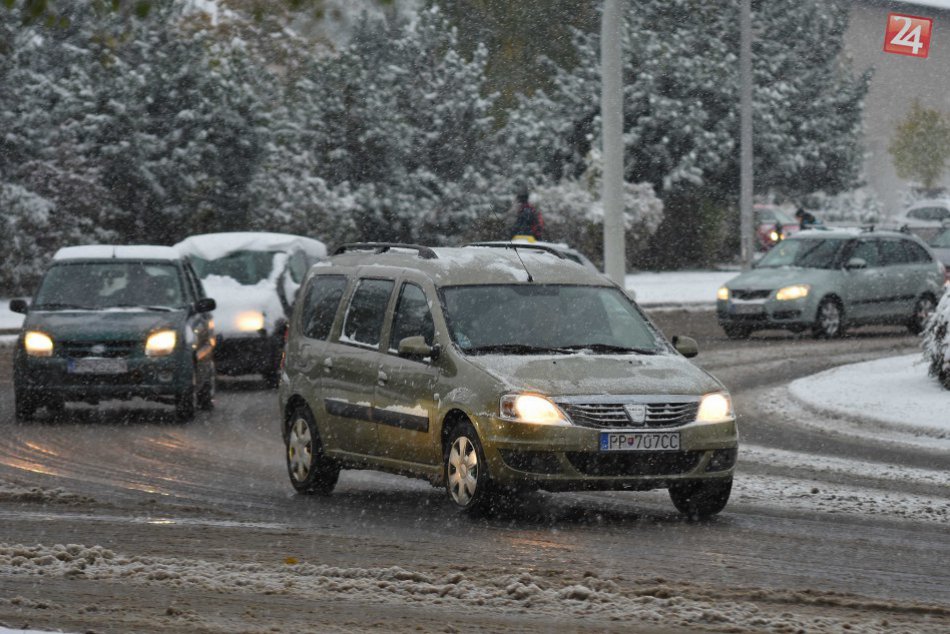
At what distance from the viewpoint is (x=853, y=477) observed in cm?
1316

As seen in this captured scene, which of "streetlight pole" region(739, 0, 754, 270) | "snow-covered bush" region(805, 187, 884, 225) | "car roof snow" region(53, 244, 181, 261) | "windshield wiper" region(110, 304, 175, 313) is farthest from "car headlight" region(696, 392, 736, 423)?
"snow-covered bush" region(805, 187, 884, 225)

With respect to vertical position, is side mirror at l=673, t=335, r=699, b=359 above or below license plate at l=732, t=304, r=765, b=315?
above

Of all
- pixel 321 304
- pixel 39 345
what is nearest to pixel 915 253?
pixel 39 345

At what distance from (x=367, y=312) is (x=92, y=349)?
238 inches

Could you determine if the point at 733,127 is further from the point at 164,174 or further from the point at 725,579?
the point at 725,579

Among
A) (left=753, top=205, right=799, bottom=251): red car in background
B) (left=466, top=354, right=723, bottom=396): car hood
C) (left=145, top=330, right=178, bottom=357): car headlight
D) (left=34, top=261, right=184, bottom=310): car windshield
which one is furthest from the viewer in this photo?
(left=753, top=205, right=799, bottom=251): red car in background

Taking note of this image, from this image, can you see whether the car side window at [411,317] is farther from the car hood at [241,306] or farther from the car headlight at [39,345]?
the car hood at [241,306]

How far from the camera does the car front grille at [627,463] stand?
1033 centimetres

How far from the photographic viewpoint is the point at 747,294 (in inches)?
1113

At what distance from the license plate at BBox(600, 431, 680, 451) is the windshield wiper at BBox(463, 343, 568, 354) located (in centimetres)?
92

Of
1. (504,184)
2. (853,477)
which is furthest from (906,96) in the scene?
(853,477)

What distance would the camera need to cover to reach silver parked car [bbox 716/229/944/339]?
28000 millimetres

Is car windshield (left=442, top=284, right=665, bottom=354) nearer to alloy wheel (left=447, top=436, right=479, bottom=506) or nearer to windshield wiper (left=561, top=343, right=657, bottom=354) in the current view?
windshield wiper (left=561, top=343, right=657, bottom=354)

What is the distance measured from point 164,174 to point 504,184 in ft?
37.2
